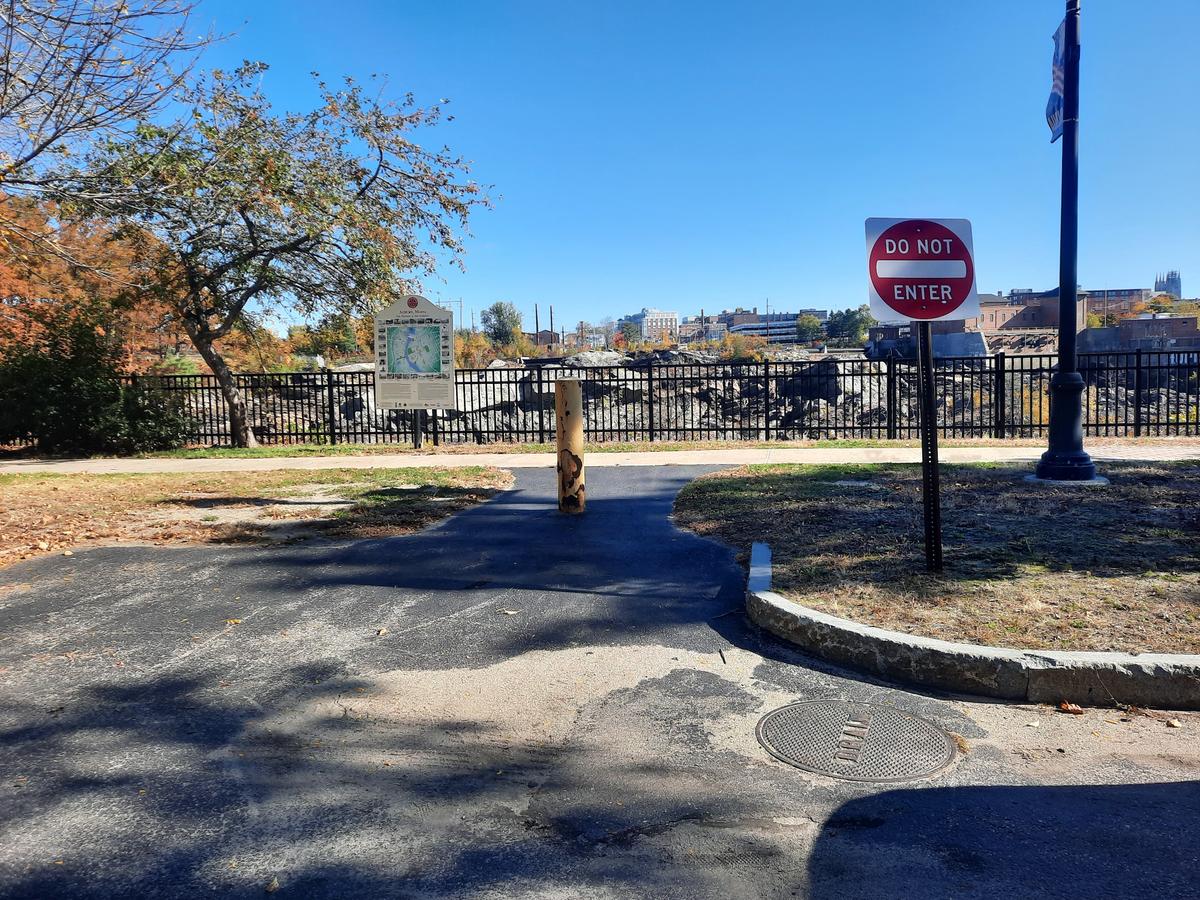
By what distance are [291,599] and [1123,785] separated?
17.3 feet

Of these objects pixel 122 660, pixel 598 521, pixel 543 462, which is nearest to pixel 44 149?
pixel 122 660

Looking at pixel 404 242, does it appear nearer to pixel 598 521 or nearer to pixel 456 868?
pixel 598 521

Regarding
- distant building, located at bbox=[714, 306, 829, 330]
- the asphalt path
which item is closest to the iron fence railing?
the asphalt path

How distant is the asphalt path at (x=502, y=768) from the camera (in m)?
2.84

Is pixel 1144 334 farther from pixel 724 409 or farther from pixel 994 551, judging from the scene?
pixel 994 551

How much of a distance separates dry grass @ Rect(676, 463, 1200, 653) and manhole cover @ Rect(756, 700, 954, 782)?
0.91 m

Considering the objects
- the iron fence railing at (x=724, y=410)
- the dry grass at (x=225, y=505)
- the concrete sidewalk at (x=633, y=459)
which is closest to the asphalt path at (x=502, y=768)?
the dry grass at (x=225, y=505)

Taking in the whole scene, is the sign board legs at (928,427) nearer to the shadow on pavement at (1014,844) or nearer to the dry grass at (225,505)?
the shadow on pavement at (1014,844)

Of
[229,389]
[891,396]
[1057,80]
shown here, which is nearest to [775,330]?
[891,396]

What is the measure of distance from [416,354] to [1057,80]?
873 centimetres


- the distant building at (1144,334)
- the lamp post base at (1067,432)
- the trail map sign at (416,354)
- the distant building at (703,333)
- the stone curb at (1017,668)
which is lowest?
the stone curb at (1017,668)

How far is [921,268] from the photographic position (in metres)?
5.77

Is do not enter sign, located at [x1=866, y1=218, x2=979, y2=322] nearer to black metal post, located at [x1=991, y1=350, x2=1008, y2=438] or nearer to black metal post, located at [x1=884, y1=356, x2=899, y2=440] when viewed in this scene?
black metal post, located at [x1=884, y1=356, x2=899, y2=440]

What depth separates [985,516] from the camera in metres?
7.98
